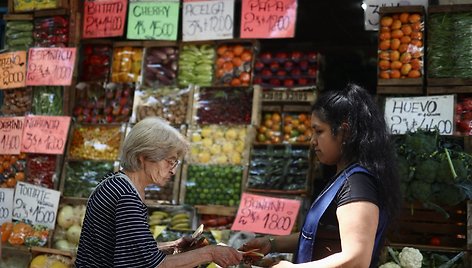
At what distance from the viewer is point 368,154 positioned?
235 cm

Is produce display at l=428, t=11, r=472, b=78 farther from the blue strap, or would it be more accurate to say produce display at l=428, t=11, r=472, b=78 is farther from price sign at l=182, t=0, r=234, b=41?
the blue strap

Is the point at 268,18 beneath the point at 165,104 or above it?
above

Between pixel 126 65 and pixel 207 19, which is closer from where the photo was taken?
pixel 207 19

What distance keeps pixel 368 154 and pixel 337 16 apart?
217 inches

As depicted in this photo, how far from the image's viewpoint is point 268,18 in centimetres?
486

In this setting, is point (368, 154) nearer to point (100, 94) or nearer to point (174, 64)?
point (174, 64)

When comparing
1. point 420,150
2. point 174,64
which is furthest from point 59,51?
point 420,150

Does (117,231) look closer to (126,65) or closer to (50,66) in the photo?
(50,66)

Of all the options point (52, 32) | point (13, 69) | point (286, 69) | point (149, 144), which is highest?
point (52, 32)

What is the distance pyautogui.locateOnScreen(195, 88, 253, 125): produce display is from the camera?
5211mm

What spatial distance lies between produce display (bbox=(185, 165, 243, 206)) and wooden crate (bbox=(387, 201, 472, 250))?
1.32 meters

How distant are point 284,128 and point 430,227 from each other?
5.34 ft

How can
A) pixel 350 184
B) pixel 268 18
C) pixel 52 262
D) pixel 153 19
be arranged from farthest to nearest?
pixel 153 19, pixel 268 18, pixel 52 262, pixel 350 184

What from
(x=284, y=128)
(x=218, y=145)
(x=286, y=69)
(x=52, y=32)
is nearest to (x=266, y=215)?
(x=218, y=145)
